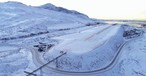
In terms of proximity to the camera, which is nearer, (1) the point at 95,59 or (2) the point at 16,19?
(1) the point at 95,59

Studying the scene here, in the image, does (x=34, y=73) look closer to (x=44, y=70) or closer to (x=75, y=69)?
(x=44, y=70)

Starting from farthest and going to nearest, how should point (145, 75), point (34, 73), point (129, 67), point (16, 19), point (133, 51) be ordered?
1. point (16, 19)
2. point (133, 51)
3. point (129, 67)
4. point (145, 75)
5. point (34, 73)

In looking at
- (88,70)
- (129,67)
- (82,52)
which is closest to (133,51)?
(129,67)

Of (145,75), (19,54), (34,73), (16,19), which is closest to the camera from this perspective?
(34,73)

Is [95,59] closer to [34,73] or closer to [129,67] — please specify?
[129,67]

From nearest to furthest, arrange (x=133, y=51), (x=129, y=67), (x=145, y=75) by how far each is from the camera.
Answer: (x=145, y=75) < (x=129, y=67) < (x=133, y=51)

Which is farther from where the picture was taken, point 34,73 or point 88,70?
point 88,70

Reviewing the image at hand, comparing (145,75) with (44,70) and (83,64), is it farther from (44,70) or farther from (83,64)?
(44,70)

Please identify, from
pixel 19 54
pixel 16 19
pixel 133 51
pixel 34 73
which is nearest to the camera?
pixel 34 73

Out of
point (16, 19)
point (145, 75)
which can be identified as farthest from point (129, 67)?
point (16, 19)
